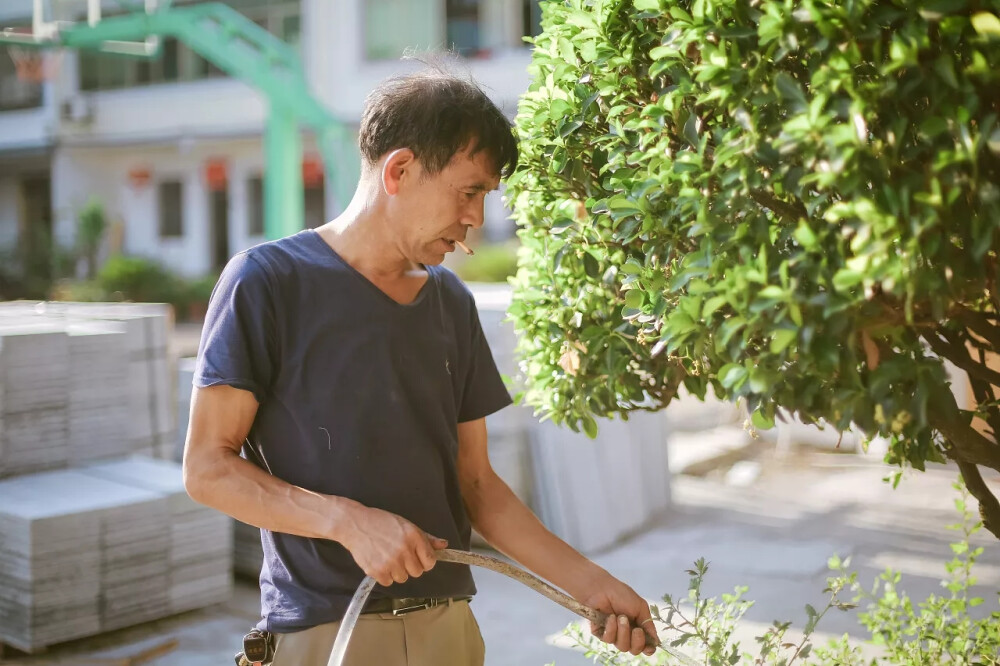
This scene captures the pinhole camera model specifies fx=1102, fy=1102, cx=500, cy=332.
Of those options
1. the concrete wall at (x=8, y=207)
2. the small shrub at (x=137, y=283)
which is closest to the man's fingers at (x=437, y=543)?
the small shrub at (x=137, y=283)

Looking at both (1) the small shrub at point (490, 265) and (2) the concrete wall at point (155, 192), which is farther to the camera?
(2) the concrete wall at point (155, 192)

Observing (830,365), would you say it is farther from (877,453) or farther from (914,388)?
(877,453)

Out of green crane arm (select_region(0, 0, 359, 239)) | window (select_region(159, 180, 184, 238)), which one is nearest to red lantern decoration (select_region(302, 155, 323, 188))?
window (select_region(159, 180, 184, 238))

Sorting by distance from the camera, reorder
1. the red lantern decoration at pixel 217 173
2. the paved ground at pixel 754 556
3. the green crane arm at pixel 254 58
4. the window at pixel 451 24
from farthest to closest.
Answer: the red lantern decoration at pixel 217 173 < the window at pixel 451 24 < the green crane arm at pixel 254 58 < the paved ground at pixel 754 556

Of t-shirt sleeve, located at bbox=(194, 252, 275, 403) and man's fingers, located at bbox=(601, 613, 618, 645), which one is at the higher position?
t-shirt sleeve, located at bbox=(194, 252, 275, 403)

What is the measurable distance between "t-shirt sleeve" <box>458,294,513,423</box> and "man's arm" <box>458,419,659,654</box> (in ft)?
0.12

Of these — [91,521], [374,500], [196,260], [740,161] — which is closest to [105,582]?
[91,521]

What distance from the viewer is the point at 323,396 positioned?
6.54 feet

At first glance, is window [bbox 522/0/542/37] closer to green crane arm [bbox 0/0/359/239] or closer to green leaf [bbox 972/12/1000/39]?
green crane arm [bbox 0/0/359/239]

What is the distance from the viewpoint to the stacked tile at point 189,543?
472 cm

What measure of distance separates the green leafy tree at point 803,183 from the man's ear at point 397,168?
0.90ft

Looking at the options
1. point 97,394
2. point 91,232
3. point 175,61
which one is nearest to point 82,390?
point 97,394

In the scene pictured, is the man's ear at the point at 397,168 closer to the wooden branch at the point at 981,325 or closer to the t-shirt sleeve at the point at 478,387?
the t-shirt sleeve at the point at 478,387

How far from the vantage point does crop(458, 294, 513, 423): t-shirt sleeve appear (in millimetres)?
2295
